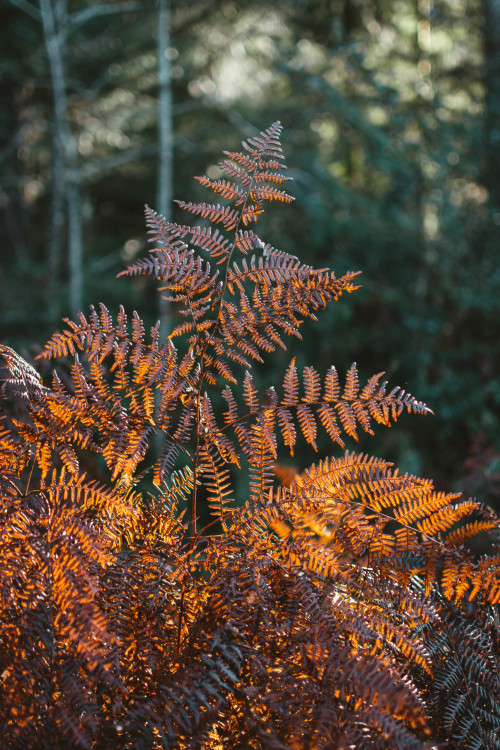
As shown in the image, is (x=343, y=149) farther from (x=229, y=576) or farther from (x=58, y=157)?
(x=229, y=576)

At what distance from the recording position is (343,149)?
8875mm

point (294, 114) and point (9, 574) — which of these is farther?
point (294, 114)

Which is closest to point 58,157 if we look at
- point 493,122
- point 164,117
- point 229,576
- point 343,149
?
point 164,117

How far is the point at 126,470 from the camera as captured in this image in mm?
971

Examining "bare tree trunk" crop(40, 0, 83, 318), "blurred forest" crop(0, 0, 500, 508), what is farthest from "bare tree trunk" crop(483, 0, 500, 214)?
"bare tree trunk" crop(40, 0, 83, 318)

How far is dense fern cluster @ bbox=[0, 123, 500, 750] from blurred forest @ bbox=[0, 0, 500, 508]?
2.77 m

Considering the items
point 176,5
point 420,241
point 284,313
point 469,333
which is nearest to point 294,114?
point 176,5

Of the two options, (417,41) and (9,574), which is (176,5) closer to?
Result: (417,41)

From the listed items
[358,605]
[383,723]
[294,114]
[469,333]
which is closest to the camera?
[383,723]

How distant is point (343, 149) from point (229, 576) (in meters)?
8.92

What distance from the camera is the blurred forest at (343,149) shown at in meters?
6.12

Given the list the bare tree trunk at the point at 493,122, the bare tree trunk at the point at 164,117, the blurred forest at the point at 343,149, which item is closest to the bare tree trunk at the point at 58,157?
the blurred forest at the point at 343,149

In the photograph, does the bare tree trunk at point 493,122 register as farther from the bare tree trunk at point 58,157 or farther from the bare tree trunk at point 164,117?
the bare tree trunk at point 58,157

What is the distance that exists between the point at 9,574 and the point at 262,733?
407 millimetres
